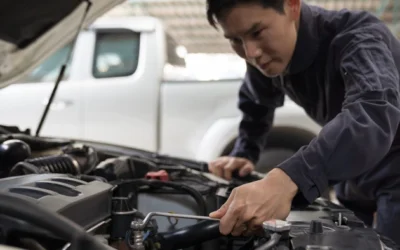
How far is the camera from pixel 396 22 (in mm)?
6547

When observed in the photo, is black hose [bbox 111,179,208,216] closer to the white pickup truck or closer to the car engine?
the car engine

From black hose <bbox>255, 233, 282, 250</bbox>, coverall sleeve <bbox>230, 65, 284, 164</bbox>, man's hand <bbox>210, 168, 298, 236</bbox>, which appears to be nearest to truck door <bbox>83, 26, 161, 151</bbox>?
A: coverall sleeve <bbox>230, 65, 284, 164</bbox>

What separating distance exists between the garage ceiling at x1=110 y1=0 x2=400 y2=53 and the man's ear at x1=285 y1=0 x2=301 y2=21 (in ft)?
14.3

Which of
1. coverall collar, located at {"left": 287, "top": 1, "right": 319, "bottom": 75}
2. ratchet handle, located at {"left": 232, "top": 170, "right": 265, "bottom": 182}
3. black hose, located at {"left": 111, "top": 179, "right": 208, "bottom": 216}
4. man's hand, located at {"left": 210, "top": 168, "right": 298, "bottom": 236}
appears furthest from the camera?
ratchet handle, located at {"left": 232, "top": 170, "right": 265, "bottom": 182}

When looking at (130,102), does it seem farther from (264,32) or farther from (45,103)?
(264,32)

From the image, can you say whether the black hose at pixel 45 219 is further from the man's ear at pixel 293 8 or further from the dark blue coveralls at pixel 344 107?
the man's ear at pixel 293 8

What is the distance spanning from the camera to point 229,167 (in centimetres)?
181

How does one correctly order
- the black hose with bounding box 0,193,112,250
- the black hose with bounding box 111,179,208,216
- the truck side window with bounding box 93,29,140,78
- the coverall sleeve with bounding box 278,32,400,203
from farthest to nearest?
the truck side window with bounding box 93,29,140,78 < the black hose with bounding box 111,179,208,216 < the coverall sleeve with bounding box 278,32,400,203 < the black hose with bounding box 0,193,112,250

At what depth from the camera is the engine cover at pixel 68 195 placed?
2.81ft

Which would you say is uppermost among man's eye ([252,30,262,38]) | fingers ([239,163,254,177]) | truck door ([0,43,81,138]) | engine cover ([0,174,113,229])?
man's eye ([252,30,262,38])

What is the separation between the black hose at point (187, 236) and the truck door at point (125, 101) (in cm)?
251

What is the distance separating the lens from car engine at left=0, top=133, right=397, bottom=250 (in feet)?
2.49

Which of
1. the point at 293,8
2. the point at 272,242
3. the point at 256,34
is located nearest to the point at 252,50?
the point at 256,34

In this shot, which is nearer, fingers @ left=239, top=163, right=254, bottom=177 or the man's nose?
the man's nose
